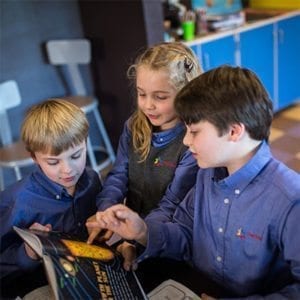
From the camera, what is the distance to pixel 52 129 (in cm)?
115

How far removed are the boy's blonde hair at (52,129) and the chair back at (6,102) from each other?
62.3 inches

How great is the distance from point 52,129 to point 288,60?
3.32 metres

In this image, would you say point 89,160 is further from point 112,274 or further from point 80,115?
point 112,274

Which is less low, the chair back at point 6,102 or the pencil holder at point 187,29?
the pencil holder at point 187,29

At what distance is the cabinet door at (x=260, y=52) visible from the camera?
354 cm

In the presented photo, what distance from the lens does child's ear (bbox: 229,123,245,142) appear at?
88cm

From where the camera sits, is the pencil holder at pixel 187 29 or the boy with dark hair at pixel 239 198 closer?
the boy with dark hair at pixel 239 198

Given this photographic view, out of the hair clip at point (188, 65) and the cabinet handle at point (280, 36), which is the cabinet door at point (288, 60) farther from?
the hair clip at point (188, 65)

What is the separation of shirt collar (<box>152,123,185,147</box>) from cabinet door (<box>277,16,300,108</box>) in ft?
9.42

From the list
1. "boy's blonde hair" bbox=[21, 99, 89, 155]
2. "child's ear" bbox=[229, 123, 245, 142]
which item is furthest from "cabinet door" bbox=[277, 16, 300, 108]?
"child's ear" bbox=[229, 123, 245, 142]

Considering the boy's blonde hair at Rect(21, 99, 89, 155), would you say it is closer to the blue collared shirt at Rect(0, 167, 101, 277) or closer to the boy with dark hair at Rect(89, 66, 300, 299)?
the blue collared shirt at Rect(0, 167, 101, 277)

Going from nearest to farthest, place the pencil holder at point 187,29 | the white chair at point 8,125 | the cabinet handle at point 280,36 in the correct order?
the white chair at point 8,125
the pencil holder at point 187,29
the cabinet handle at point 280,36

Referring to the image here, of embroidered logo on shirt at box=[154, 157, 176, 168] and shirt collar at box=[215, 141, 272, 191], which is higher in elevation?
shirt collar at box=[215, 141, 272, 191]

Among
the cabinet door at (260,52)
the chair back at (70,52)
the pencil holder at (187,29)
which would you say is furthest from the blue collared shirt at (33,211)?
the cabinet door at (260,52)
